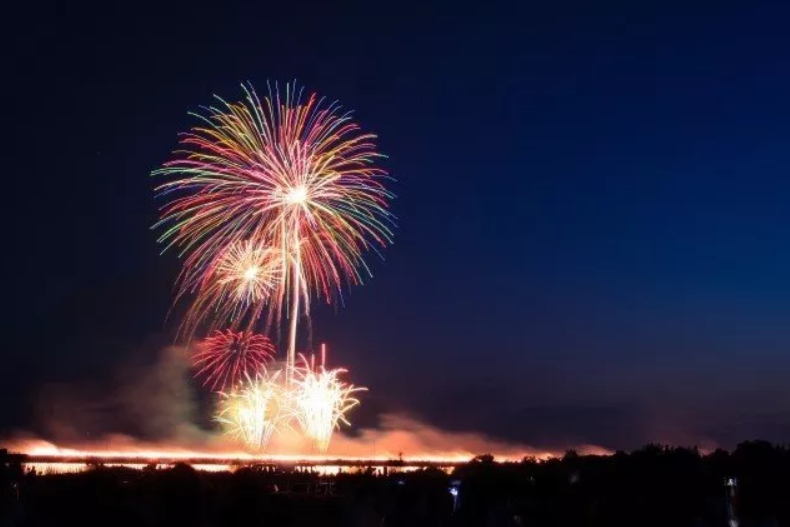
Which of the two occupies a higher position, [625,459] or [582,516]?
[625,459]

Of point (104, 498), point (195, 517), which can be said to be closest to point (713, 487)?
point (195, 517)

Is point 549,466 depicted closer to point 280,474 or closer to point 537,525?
point 537,525

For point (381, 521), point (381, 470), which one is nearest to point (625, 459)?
point (381, 521)

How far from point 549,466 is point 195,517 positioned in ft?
111

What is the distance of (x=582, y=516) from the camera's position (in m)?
57.8

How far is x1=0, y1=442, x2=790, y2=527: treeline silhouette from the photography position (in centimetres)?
5203

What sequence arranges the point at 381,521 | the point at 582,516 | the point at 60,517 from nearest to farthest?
the point at 60,517 → the point at 582,516 → the point at 381,521

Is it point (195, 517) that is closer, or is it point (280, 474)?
point (195, 517)

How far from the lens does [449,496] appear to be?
67188 millimetres

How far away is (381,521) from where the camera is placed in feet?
207

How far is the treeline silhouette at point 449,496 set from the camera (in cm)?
5203

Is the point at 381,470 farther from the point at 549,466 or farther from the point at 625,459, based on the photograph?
the point at 625,459

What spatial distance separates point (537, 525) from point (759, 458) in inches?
963

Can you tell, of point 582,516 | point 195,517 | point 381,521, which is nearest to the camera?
point 195,517
